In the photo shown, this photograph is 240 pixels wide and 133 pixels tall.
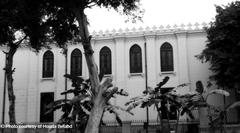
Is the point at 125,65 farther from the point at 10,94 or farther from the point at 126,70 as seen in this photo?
the point at 10,94

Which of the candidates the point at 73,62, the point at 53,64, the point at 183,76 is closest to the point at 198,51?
the point at 183,76

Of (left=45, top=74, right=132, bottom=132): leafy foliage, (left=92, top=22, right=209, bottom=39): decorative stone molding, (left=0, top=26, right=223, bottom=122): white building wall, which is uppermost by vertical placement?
(left=92, top=22, right=209, bottom=39): decorative stone molding

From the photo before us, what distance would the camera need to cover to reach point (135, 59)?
2905 centimetres

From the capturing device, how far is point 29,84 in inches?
1189

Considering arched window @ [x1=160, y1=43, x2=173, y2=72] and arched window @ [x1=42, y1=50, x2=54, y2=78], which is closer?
arched window @ [x1=160, y1=43, x2=173, y2=72]

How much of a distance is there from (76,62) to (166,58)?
306 inches

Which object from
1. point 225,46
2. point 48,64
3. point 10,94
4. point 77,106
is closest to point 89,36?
point 77,106

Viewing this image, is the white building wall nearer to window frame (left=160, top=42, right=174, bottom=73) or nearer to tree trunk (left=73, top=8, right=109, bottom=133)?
window frame (left=160, top=42, right=174, bottom=73)

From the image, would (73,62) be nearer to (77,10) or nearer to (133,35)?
(133,35)

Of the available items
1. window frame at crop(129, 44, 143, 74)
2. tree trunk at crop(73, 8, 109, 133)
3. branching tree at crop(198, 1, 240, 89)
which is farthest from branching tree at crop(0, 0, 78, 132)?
branching tree at crop(198, 1, 240, 89)

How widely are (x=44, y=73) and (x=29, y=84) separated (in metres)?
1.62

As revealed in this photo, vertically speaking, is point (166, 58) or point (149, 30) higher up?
point (149, 30)

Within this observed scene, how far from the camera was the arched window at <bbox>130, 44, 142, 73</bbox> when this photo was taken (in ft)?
94.8

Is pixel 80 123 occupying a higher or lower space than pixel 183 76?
lower
